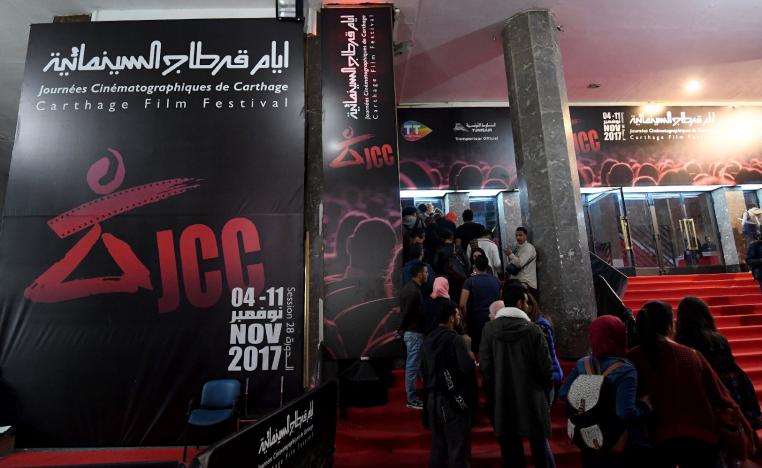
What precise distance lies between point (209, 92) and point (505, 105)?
6.72 m

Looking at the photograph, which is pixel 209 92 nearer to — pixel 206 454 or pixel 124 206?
pixel 124 206

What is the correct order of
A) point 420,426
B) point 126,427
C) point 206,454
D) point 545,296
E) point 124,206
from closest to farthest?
point 206,454, point 420,426, point 126,427, point 124,206, point 545,296

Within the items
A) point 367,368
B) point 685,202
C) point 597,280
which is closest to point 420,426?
point 367,368

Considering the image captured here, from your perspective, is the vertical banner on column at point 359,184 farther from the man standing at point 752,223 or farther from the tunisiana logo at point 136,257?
the man standing at point 752,223

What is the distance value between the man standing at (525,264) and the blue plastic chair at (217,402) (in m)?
3.71

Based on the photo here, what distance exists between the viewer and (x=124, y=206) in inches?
181

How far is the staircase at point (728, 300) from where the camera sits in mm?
5098

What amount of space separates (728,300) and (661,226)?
3533 millimetres

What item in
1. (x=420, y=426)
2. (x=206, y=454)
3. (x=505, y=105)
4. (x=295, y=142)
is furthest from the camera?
(x=505, y=105)

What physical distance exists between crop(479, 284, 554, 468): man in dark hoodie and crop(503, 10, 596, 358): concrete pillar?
2.82m

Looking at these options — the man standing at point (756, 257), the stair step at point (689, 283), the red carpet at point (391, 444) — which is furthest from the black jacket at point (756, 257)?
the stair step at point (689, 283)

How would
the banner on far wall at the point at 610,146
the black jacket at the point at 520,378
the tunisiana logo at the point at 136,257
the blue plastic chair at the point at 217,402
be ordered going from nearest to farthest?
the black jacket at the point at 520,378
the blue plastic chair at the point at 217,402
the tunisiana logo at the point at 136,257
the banner on far wall at the point at 610,146

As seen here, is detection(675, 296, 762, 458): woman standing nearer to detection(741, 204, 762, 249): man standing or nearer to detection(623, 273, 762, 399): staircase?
detection(623, 273, 762, 399): staircase

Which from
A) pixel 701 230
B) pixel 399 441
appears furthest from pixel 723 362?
pixel 701 230
